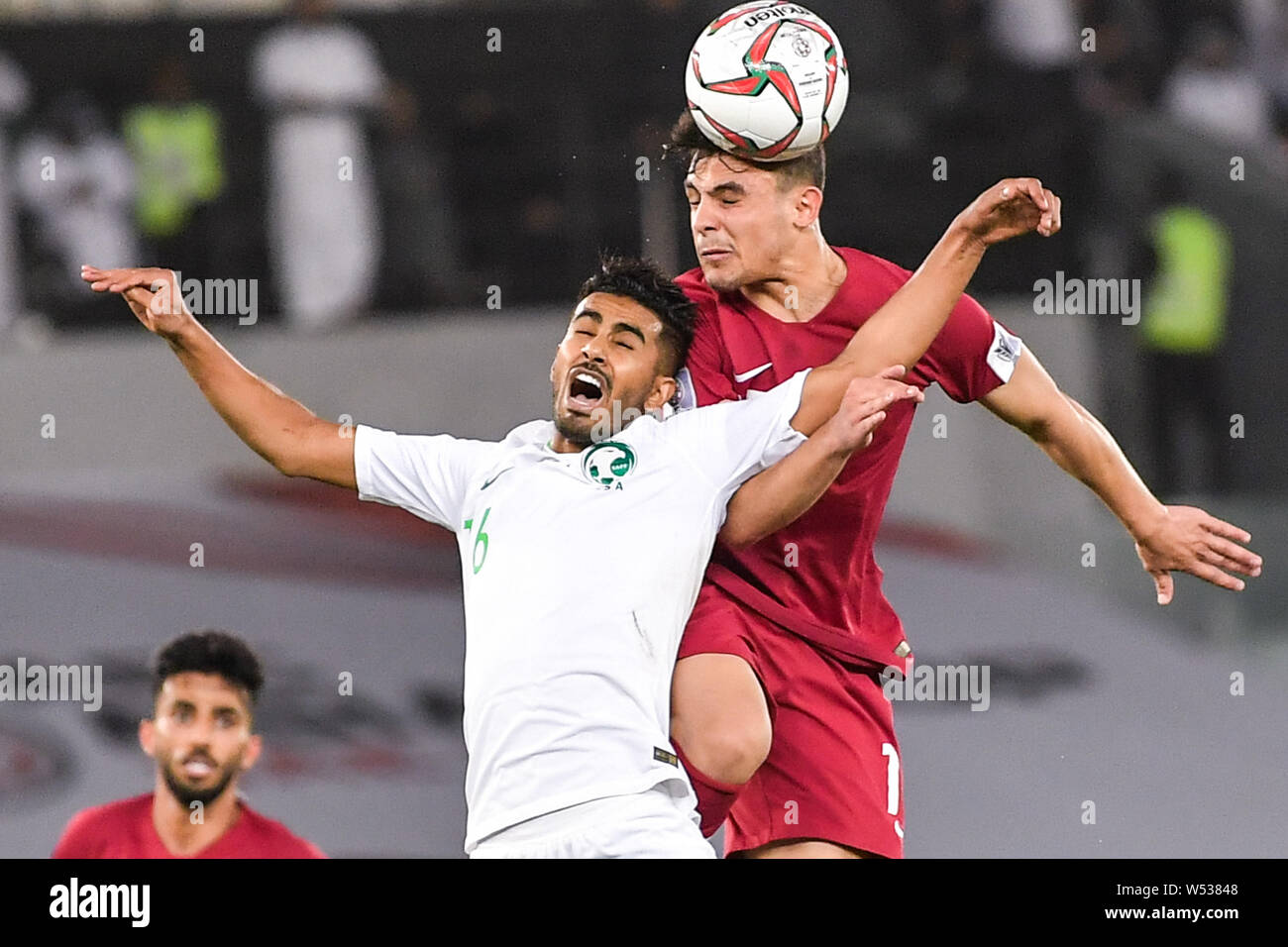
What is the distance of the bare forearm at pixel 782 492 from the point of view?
496 cm

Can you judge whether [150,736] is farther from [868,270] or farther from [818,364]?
[868,270]

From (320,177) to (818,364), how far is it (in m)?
6.31

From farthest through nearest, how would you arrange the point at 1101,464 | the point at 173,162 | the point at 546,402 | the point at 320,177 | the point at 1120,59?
the point at 1120,59
the point at 173,162
the point at 320,177
the point at 546,402
the point at 1101,464

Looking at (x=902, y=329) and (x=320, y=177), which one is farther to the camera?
(x=320, y=177)

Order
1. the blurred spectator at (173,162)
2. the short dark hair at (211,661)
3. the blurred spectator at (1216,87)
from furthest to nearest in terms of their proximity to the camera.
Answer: the blurred spectator at (1216,87)
the blurred spectator at (173,162)
the short dark hair at (211,661)

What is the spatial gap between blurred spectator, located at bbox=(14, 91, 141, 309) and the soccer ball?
659 cm

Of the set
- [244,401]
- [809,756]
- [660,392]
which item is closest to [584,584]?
[660,392]

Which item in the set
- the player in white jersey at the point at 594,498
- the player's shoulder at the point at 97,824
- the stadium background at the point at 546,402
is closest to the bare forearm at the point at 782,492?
the player in white jersey at the point at 594,498

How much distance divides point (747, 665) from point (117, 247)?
7.06m

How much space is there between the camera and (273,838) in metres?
6.18

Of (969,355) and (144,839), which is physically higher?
(969,355)

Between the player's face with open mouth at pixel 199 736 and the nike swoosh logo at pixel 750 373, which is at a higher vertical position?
the nike swoosh logo at pixel 750 373

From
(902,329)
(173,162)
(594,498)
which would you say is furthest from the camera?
(173,162)

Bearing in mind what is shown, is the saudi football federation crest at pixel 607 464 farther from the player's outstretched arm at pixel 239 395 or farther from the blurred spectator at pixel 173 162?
the blurred spectator at pixel 173 162
